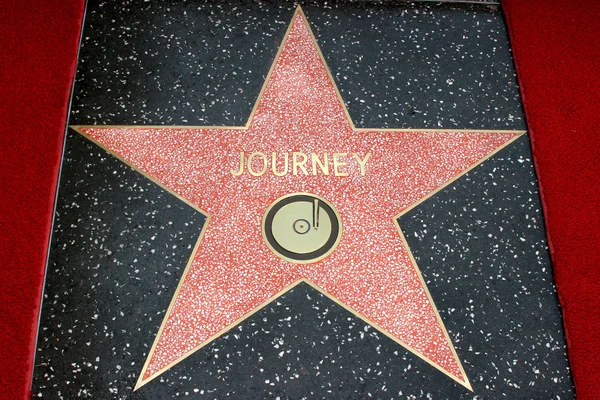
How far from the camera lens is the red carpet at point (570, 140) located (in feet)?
3.30

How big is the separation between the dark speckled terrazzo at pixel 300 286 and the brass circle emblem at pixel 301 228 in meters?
0.08

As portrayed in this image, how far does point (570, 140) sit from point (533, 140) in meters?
0.09

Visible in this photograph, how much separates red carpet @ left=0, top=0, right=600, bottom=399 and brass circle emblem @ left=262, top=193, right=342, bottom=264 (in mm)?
438

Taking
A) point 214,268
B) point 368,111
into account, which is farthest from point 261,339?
point 368,111

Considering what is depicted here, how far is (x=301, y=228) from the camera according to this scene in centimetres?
103

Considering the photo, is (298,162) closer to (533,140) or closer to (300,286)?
(300,286)

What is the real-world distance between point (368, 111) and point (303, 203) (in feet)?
0.85

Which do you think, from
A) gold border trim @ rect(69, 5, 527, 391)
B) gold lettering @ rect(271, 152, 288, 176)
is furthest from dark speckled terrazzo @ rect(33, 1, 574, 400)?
gold lettering @ rect(271, 152, 288, 176)

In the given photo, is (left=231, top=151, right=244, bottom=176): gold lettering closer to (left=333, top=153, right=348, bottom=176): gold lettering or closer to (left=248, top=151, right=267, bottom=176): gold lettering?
(left=248, top=151, right=267, bottom=176): gold lettering

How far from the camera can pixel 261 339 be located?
0.96 meters

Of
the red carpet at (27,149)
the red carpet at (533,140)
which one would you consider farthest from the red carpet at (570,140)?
the red carpet at (27,149)

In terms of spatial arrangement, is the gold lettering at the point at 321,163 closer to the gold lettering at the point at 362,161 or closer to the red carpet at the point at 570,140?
the gold lettering at the point at 362,161

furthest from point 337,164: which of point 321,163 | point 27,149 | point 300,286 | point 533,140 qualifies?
point 27,149

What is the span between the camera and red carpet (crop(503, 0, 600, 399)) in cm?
101
